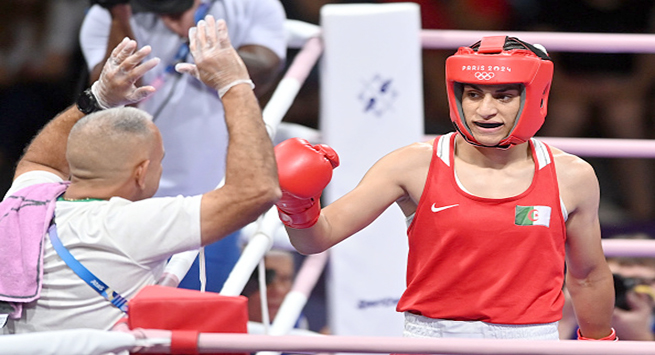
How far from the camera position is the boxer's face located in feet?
5.49

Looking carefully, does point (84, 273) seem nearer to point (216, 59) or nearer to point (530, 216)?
point (216, 59)

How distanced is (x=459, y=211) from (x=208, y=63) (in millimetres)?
567

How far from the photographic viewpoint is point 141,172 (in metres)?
1.62

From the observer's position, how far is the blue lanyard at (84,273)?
151 cm

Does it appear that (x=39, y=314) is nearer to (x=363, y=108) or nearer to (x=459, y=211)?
(x=459, y=211)

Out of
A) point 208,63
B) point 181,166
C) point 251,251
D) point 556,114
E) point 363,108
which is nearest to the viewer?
point 208,63

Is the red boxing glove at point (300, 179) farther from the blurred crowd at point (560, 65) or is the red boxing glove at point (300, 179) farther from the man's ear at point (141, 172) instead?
the blurred crowd at point (560, 65)

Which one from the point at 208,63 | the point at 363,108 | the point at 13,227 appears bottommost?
the point at 363,108

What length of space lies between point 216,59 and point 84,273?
0.44m

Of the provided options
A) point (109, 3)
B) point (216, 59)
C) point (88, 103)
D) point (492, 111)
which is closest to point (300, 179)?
point (216, 59)

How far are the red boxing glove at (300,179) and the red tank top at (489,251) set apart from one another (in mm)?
217

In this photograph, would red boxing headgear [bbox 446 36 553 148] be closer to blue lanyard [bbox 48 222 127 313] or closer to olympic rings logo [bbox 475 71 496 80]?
olympic rings logo [bbox 475 71 496 80]

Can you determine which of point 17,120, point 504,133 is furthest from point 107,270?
point 17,120

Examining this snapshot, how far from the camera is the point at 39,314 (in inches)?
60.1
